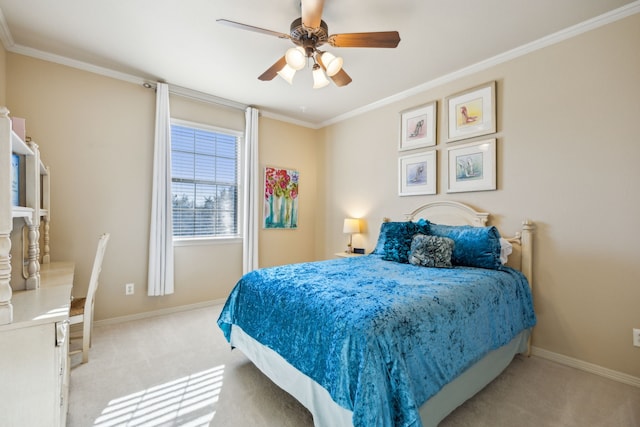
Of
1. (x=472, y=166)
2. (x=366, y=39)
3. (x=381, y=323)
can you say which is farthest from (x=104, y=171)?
(x=472, y=166)

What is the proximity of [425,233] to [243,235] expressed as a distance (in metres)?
2.45

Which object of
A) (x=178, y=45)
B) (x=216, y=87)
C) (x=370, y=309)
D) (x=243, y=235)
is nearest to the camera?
(x=370, y=309)

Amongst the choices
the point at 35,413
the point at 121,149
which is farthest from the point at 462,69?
the point at 35,413

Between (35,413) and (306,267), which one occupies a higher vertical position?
(306,267)

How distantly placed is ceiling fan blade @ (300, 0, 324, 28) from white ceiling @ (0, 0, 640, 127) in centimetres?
32

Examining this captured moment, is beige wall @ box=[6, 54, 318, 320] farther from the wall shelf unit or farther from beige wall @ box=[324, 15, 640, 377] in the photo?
beige wall @ box=[324, 15, 640, 377]

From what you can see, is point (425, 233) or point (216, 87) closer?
point (425, 233)

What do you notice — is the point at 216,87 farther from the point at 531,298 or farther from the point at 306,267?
the point at 531,298

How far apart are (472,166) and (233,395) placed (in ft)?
9.70

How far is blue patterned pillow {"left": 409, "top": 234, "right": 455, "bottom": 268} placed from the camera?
2.51 m

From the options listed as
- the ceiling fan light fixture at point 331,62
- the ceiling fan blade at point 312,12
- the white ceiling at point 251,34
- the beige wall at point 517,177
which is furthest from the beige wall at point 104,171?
the ceiling fan blade at point 312,12

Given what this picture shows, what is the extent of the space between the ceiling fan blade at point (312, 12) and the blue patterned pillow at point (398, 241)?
6.41ft

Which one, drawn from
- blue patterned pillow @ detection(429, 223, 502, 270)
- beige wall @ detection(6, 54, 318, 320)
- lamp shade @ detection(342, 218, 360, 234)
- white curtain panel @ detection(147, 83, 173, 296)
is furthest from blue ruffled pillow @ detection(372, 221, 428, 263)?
white curtain panel @ detection(147, 83, 173, 296)

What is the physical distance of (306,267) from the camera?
242 centimetres
